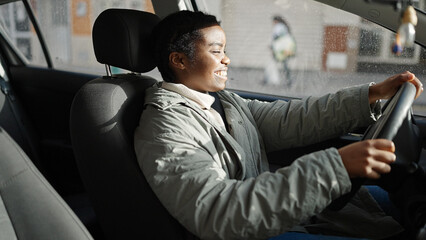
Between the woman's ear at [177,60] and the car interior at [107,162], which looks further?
the woman's ear at [177,60]

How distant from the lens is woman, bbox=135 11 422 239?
1202mm

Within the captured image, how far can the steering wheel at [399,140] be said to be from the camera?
1.27 metres

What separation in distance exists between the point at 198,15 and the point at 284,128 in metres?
0.52

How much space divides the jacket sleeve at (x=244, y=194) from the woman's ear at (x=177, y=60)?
448mm

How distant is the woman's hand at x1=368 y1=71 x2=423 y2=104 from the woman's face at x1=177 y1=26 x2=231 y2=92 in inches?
20.9

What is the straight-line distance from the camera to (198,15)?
1.72 m

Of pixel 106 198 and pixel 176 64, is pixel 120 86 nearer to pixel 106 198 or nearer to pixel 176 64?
pixel 176 64

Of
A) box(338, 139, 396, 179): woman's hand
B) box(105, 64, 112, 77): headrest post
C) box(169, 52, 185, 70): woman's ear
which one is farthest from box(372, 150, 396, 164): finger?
box(105, 64, 112, 77): headrest post

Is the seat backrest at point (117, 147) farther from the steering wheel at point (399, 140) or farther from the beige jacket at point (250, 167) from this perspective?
the steering wheel at point (399, 140)

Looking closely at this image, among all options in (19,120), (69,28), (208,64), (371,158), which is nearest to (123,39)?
(208,64)

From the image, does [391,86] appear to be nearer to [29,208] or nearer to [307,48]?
[29,208]

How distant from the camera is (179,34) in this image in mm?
1694

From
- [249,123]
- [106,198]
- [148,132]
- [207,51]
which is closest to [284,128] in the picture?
[249,123]

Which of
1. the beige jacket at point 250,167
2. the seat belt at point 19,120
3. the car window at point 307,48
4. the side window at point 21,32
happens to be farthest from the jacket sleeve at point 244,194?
the side window at point 21,32
